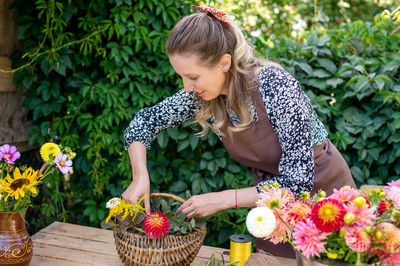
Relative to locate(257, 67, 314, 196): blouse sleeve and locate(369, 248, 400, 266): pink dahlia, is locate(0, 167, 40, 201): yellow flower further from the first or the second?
locate(369, 248, 400, 266): pink dahlia

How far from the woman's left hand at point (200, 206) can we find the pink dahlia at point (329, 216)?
0.52 meters

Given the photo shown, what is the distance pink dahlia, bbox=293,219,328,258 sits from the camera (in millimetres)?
759

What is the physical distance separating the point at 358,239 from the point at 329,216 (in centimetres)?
6

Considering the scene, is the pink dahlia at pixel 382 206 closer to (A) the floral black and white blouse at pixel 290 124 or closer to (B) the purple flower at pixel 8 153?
(A) the floral black and white blouse at pixel 290 124

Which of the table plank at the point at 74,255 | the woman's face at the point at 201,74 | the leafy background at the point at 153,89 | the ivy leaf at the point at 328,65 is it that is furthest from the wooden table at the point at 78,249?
the ivy leaf at the point at 328,65

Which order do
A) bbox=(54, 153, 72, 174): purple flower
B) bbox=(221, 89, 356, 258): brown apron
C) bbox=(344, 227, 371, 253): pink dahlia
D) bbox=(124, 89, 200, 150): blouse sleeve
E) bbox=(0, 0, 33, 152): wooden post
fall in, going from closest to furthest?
bbox=(344, 227, 371, 253): pink dahlia < bbox=(54, 153, 72, 174): purple flower < bbox=(221, 89, 356, 258): brown apron < bbox=(124, 89, 200, 150): blouse sleeve < bbox=(0, 0, 33, 152): wooden post

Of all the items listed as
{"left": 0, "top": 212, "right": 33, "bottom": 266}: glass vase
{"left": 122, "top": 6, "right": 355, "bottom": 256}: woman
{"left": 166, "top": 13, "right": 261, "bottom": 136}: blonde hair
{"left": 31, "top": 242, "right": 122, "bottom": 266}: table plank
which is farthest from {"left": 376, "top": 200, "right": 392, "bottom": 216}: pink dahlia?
{"left": 0, "top": 212, "right": 33, "bottom": 266}: glass vase

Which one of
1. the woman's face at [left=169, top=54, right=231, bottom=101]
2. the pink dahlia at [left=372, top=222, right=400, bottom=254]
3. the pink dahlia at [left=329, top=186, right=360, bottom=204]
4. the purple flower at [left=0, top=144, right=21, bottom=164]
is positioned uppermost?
the pink dahlia at [left=329, top=186, right=360, bottom=204]

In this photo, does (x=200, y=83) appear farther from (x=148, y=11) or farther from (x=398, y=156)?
(x=398, y=156)

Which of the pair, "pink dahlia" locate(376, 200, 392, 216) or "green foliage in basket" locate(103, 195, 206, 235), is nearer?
"pink dahlia" locate(376, 200, 392, 216)

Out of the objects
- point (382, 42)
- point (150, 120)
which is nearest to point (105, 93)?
point (150, 120)

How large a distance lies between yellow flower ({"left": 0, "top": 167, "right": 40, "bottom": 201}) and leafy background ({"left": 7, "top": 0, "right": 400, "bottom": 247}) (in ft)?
3.30

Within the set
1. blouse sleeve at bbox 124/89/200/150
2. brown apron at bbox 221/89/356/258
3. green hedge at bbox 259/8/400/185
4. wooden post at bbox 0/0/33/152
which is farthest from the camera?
wooden post at bbox 0/0/33/152

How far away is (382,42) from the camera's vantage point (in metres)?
2.23
